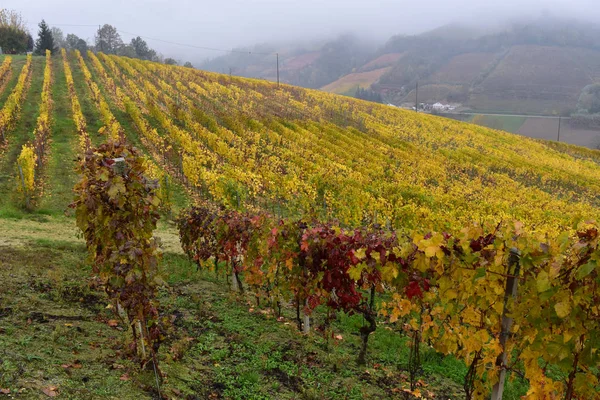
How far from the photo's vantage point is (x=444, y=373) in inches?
208

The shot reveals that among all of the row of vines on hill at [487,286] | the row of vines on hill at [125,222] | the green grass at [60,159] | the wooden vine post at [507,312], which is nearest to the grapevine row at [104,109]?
the green grass at [60,159]

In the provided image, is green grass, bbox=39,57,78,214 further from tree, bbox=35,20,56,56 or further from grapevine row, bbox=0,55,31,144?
tree, bbox=35,20,56,56

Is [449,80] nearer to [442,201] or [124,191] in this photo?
[442,201]

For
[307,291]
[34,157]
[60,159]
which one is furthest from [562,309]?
[60,159]

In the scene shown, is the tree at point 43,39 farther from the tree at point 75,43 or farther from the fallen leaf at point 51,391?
the fallen leaf at point 51,391

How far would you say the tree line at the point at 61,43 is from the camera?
186ft

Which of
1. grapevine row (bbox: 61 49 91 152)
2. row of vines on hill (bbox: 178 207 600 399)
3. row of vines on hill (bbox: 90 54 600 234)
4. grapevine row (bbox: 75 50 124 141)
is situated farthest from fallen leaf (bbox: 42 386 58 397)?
grapevine row (bbox: 61 49 91 152)

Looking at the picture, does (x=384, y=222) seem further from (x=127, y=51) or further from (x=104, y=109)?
(x=127, y=51)

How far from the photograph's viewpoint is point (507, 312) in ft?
9.52

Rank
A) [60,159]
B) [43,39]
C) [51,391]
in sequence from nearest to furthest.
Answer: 1. [51,391]
2. [60,159]
3. [43,39]

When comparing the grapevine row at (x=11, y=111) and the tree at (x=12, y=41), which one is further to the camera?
the tree at (x=12, y=41)

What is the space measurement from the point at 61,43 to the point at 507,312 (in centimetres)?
11900

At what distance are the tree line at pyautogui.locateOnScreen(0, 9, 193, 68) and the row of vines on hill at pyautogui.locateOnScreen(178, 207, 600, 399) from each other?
65961 millimetres

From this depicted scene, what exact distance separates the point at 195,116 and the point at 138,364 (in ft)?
90.2
